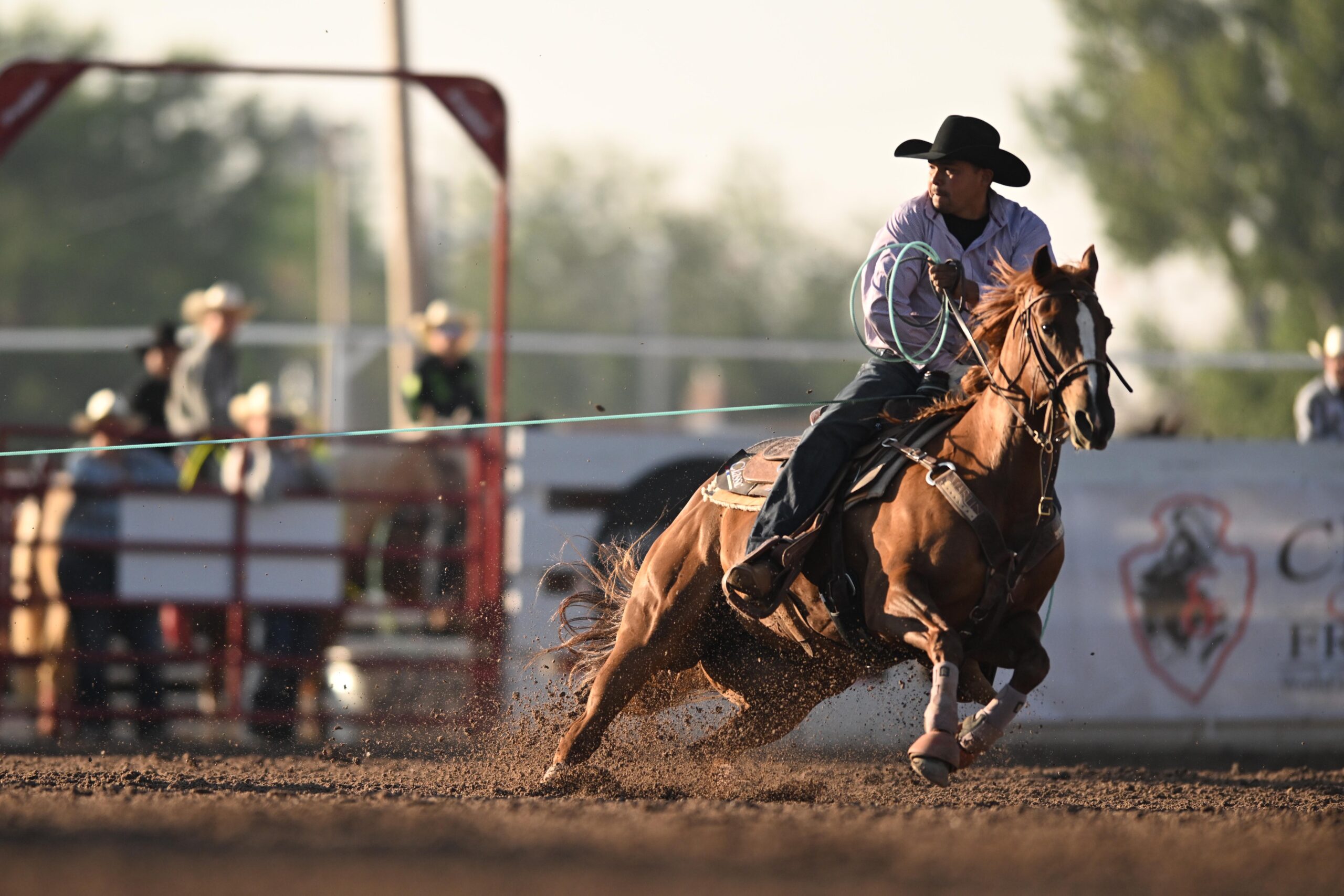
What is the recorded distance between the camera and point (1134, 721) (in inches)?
362

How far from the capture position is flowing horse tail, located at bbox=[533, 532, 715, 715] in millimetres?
6574

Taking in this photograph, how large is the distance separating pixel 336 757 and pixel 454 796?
1887 millimetres

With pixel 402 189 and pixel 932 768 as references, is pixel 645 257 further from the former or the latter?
pixel 932 768

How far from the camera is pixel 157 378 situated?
32.4 ft

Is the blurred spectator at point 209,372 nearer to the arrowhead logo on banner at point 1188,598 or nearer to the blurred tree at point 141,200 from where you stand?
the arrowhead logo on banner at point 1188,598

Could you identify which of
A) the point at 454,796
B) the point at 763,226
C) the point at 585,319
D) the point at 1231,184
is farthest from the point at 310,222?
the point at 454,796

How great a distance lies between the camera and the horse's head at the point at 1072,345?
5047mm

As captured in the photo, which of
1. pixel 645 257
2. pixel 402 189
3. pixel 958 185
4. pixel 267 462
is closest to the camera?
pixel 958 185

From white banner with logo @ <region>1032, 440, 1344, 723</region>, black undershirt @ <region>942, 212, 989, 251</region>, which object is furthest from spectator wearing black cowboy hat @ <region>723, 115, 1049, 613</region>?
white banner with logo @ <region>1032, 440, 1344, 723</region>

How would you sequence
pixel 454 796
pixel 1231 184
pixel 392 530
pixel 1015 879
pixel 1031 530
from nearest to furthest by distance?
pixel 1015 879 < pixel 1031 530 < pixel 454 796 < pixel 392 530 < pixel 1231 184

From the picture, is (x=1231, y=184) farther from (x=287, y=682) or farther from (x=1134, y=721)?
(x=287, y=682)

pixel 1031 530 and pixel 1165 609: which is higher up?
pixel 1031 530

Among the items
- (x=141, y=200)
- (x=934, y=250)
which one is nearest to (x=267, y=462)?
(x=934, y=250)

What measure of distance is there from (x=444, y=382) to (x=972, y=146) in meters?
4.82
